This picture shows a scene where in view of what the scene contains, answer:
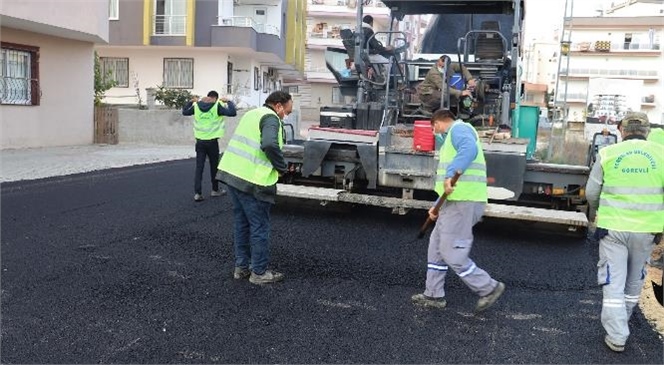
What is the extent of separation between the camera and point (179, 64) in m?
27.4

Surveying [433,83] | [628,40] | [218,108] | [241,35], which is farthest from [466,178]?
[628,40]

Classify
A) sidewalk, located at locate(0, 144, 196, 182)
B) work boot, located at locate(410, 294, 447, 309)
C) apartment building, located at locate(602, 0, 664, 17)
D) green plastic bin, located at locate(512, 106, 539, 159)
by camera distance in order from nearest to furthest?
work boot, located at locate(410, 294, 447, 309)
green plastic bin, located at locate(512, 106, 539, 159)
sidewalk, located at locate(0, 144, 196, 182)
apartment building, located at locate(602, 0, 664, 17)

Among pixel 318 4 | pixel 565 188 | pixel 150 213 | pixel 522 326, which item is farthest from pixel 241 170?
pixel 318 4

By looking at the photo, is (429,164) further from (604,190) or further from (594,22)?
(594,22)

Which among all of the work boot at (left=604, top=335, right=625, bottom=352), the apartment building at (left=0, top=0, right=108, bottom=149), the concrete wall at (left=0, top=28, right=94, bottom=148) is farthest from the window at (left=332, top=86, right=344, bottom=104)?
the concrete wall at (left=0, top=28, right=94, bottom=148)

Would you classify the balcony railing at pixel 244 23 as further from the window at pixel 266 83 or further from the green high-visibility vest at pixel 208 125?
the green high-visibility vest at pixel 208 125

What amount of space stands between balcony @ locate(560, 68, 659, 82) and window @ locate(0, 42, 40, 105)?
51013 mm

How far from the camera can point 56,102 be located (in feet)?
52.5

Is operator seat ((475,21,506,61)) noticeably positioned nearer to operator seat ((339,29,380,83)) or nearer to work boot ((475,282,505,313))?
operator seat ((339,29,380,83))

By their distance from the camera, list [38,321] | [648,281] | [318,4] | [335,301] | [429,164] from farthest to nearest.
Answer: [318,4] < [429,164] < [648,281] < [335,301] < [38,321]

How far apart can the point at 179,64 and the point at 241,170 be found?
23.7 metres

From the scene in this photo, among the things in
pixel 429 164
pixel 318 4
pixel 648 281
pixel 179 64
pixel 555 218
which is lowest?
pixel 648 281

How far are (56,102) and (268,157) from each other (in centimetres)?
1296

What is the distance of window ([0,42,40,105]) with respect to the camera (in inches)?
561
